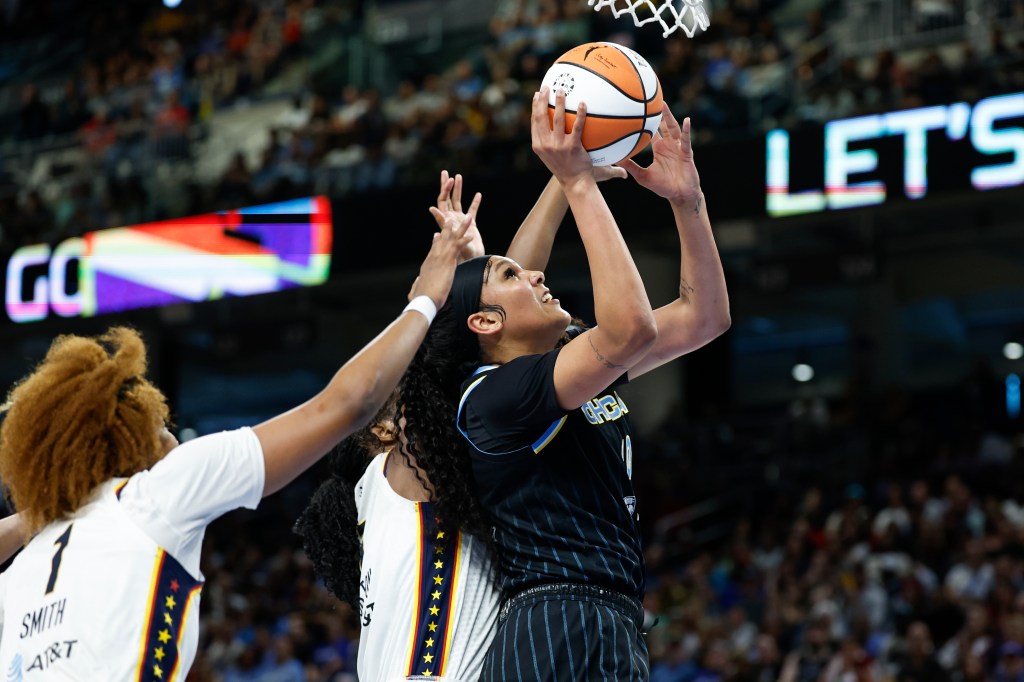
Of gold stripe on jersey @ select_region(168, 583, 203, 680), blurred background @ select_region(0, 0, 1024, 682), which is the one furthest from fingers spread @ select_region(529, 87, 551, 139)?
blurred background @ select_region(0, 0, 1024, 682)

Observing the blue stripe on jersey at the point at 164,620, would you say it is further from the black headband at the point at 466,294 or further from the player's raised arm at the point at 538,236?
the player's raised arm at the point at 538,236

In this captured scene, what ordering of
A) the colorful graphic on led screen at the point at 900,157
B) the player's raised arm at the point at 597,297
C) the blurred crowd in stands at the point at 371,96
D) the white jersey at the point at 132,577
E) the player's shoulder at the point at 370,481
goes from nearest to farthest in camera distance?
the white jersey at the point at 132,577
the player's raised arm at the point at 597,297
the player's shoulder at the point at 370,481
the colorful graphic on led screen at the point at 900,157
the blurred crowd in stands at the point at 371,96

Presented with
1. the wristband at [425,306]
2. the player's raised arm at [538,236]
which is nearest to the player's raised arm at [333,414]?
the wristband at [425,306]

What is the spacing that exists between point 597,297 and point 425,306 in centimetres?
59

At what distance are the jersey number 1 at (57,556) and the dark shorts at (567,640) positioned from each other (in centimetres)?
128

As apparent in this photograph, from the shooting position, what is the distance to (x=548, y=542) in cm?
394

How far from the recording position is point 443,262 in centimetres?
388

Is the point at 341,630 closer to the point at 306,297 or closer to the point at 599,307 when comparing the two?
the point at 306,297

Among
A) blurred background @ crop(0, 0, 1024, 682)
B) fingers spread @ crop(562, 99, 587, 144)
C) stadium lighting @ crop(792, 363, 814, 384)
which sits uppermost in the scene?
fingers spread @ crop(562, 99, 587, 144)

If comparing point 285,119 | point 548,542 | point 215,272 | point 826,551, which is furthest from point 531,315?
point 285,119

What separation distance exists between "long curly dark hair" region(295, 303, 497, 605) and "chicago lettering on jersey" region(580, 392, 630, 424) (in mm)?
397

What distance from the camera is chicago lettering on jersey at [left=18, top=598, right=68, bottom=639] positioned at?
3139mm

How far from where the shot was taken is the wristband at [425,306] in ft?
11.6

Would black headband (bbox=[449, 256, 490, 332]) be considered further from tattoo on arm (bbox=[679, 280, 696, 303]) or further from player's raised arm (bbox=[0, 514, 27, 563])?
player's raised arm (bbox=[0, 514, 27, 563])
